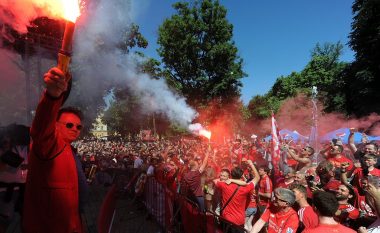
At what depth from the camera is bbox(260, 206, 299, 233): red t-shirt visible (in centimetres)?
416

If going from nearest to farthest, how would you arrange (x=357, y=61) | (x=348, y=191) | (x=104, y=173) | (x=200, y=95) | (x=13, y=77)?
(x=348, y=191), (x=13, y=77), (x=104, y=173), (x=357, y=61), (x=200, y=95)

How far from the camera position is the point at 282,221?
428cm

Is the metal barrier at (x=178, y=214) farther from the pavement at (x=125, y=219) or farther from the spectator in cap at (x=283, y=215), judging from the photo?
the spectator in cap at (x=283, y=215)

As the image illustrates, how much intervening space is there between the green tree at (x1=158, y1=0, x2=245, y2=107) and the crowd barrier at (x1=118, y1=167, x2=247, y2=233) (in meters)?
21.5

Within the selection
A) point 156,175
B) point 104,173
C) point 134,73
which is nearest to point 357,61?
point 134,73

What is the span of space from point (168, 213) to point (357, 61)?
26.9 meters

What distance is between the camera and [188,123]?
20531mm

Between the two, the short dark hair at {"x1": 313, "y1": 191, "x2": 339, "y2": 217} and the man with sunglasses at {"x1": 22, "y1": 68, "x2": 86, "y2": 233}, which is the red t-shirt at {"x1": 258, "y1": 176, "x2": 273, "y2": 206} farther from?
the man with sunglasses at {"x1": 22, "y1": 68, "x2": 86, "y2": 233}

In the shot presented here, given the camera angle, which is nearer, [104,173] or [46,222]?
[46,222]

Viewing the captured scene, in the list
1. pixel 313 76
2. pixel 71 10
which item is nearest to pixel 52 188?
pixel 71 10

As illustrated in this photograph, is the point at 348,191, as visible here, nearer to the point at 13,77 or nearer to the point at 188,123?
the point at 13,77

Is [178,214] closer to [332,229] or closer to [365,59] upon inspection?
[332,229]

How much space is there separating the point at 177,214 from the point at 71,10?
5956mm

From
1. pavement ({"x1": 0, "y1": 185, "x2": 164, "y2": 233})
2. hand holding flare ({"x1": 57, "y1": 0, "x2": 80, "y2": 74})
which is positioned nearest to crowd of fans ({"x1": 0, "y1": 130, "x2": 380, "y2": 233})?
pavement ({"x1": 0, "y1": 185, "x2": 164, "y2": 233})
